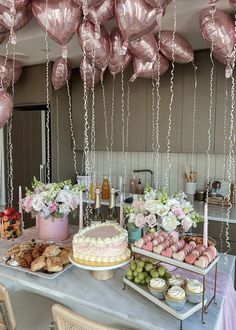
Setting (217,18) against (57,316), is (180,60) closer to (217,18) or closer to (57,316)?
(217,18)

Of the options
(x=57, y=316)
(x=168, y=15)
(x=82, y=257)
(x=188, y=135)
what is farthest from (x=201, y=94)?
(x=57, y=316)

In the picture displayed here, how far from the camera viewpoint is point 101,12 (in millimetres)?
1644

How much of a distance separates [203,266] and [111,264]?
403mm

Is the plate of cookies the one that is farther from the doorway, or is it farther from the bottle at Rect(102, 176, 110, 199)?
the doorway

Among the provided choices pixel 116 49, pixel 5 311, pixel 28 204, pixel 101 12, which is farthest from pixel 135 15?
pixel 5 311

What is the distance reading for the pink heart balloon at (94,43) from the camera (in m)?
1.78

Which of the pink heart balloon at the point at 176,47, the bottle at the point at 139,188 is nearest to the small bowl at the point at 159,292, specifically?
the pink heart balloon at the point at 176,47

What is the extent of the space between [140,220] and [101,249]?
0.23 meters

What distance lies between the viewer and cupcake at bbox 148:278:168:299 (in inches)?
41.8

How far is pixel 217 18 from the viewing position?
5.47 feet

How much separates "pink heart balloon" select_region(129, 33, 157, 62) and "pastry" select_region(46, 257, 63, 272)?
1.40 meters

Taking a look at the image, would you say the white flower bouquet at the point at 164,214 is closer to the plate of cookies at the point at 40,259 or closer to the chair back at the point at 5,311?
the plate of cookies at the point at 40,259

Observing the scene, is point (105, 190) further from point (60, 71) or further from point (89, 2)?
point (89, 2)

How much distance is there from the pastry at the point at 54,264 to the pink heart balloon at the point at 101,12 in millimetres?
1317
